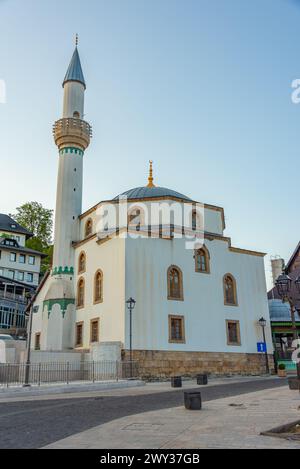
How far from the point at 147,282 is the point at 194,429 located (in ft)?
58.2

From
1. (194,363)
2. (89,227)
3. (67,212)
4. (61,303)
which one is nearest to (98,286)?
(61,303)

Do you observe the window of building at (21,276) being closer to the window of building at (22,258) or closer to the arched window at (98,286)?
the window of building at (22,258)

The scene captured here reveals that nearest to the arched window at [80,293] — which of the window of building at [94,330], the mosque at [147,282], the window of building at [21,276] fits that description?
the mosque at [147,282]

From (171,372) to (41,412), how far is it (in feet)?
47.2

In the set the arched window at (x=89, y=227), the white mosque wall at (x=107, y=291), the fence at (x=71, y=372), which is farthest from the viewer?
the arched window at (x=89, y=227)

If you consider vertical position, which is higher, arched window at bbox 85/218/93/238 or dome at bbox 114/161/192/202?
dome at bbox 114/161/192/202

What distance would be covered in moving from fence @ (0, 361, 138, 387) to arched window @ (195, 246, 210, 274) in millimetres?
8128

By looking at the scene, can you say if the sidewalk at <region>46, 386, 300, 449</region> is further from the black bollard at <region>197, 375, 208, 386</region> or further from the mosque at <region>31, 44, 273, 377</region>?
the mosque at <region>31, 44, 273, 377</region>

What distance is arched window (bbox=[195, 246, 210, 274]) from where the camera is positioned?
1131 inches

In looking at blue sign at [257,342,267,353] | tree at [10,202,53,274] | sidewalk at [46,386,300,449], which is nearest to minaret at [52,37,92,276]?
blue sign at [257,342,267,353]

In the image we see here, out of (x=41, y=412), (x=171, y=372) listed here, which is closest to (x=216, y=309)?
(x=171, y=372)

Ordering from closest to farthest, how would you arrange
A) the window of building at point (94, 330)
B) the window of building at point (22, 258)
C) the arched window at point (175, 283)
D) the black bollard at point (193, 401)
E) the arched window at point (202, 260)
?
the black bollard at point (193, 401)
the arched window at point (175, 283)
the window of building at point (94, 330)
the arched window at point (202, 260)
the window of building at point (22, 258)

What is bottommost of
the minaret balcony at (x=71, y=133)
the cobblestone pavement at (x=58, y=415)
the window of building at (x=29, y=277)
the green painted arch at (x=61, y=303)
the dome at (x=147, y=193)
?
the cobblestone pavement at (x=58, y=415)

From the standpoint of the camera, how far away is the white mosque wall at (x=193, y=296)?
82.9ft
